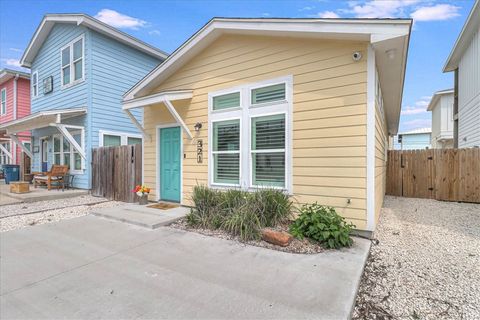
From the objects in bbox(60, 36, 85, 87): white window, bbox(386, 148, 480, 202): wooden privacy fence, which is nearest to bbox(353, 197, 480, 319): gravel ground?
bbox(386, 148, 480, 202): wooden privacy fence

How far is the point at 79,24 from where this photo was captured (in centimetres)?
903

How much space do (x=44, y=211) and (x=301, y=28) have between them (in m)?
7.54

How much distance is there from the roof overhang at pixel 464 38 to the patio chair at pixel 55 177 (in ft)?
50.0

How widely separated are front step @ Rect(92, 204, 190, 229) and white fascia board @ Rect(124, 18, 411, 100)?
12.4 ft

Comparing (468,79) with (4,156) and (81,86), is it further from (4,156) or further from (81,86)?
(4,156)

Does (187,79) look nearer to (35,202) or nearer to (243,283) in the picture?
(243,283)

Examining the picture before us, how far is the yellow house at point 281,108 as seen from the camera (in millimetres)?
4207

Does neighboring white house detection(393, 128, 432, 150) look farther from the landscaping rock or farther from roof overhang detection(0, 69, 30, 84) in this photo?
roof overhang detection(0, 69, 30, 84)

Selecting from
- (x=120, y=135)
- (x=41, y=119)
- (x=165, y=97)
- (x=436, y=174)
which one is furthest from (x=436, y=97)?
(x=41, y=119)

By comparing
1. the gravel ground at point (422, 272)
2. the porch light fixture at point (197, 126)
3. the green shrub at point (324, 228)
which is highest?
the porch light fixture at point (197, 126)

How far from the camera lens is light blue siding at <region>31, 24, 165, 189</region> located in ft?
30.1

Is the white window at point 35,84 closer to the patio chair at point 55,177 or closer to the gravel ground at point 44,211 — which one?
the patio chair at point 55,177

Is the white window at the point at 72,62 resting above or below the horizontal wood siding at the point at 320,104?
above

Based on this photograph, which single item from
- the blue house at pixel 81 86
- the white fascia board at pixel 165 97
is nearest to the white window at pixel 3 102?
the blue house at pixel 81 86
